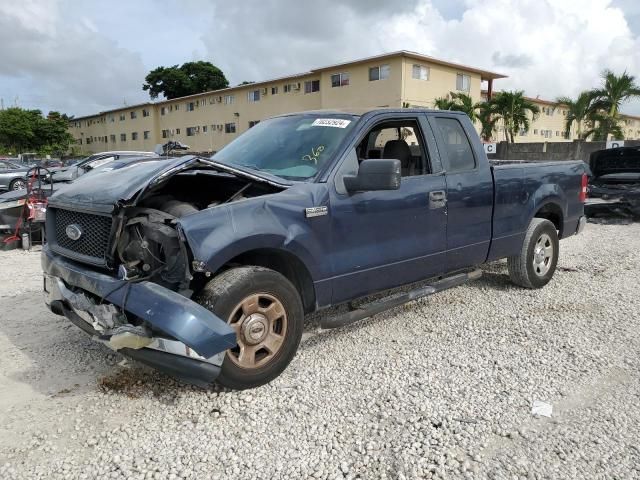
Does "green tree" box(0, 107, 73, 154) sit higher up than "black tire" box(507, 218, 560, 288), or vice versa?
"green tree" box(0, 107, 73, 154)

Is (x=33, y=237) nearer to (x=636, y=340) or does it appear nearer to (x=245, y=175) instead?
(x=245, y=175)

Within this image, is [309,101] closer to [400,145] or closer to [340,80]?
[340,80]

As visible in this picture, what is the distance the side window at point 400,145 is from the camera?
15.6ft

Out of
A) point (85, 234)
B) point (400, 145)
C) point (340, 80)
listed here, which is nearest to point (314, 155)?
point (400, 145)

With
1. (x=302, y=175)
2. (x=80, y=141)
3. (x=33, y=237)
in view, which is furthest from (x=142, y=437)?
(x=80, y=141)

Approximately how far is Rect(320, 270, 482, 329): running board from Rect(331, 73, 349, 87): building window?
32.2 m

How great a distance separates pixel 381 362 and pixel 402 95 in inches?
1184

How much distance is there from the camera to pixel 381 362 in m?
4.07

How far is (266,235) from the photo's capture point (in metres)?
3.46

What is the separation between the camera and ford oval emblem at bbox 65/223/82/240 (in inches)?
141

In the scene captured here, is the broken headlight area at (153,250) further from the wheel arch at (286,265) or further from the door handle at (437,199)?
the door handle at (437,199)

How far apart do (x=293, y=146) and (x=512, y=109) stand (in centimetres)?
2973

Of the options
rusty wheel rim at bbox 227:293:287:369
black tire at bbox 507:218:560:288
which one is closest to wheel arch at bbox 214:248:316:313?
rusty wheel rim at bbox 227:293:287:369

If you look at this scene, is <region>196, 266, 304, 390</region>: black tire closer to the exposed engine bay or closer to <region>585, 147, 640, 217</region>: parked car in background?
the exposed engine bay
